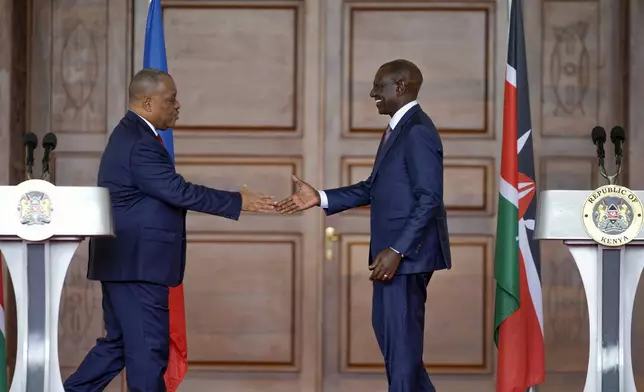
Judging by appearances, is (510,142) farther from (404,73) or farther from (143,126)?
(143,126)

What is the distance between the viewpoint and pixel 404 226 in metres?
4.43

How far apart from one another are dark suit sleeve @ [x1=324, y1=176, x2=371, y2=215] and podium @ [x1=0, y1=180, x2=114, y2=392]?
1299 millimetres

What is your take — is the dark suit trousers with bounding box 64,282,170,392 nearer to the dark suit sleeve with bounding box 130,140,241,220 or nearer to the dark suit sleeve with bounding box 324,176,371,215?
the dark suit sleeve with bounding box 130,140,241,220

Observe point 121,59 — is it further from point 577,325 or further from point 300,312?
point 577,325

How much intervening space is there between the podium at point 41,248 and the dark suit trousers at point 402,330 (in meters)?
1.19

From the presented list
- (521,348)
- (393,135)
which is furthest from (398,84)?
(521,348)

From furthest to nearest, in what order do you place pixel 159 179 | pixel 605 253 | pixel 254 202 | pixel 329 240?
1. pixel 329 240
2. pixel 254 202
3. pixel 159 179
4. pixel 605 253

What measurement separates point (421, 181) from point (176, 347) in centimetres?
164

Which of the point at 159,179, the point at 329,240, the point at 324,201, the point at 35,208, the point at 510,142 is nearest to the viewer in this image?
the point at 35,208

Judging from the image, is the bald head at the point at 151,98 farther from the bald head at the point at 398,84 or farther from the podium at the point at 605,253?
the podium at the point at 605,253

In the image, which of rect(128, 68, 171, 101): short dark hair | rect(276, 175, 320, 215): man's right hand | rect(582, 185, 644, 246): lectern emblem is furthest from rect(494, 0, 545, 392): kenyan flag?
rect(128, 68, 171, 101): short dark hair

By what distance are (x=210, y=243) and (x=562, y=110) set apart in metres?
2.19

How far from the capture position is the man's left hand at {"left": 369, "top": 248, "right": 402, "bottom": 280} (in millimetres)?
4309

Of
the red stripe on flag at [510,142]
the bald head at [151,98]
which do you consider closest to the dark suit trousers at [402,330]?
the red stripe on flag at [510,142]
